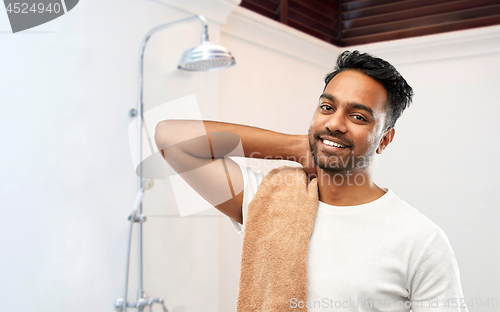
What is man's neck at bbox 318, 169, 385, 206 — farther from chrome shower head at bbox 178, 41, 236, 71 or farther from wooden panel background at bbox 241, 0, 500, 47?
wooden panel background at bbox 241, 0, 500, 47

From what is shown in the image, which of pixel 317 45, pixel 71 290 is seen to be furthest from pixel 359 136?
pixel 317 45

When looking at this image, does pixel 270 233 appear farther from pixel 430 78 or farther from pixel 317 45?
pixel 430 78

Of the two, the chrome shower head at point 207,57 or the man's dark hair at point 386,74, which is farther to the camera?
the chrome shower head at point 207,57

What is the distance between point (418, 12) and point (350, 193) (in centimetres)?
186

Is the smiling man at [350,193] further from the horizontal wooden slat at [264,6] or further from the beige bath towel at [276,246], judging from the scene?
the horizontal wooden slat at [264,6]

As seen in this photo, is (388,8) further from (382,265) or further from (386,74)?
(382,265)

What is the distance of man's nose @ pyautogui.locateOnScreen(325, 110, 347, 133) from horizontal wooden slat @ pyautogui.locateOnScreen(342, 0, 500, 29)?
1827mm

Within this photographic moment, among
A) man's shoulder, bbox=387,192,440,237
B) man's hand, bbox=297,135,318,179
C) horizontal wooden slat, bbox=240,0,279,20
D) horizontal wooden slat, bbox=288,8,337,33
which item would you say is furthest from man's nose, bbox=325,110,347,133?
horizontal wooden slat, bbox=288,8,337,33

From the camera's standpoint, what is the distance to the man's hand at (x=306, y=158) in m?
1.04

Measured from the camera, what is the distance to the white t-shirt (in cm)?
85

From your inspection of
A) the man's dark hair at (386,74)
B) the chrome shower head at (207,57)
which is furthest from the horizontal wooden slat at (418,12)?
the man's dark hair at (386,74)

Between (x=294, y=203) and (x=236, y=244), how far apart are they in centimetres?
107

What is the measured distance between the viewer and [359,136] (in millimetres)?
941

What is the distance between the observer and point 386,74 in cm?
96
